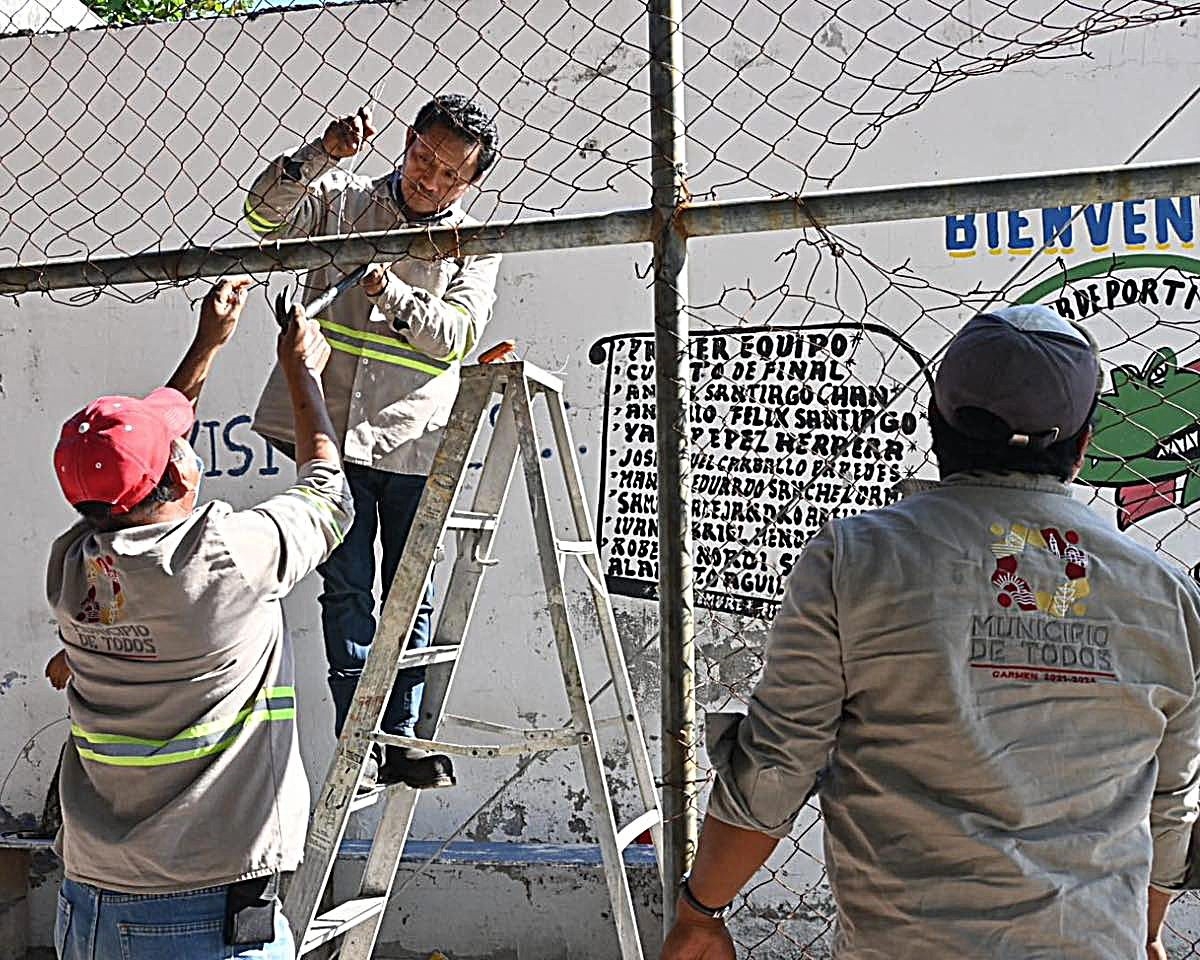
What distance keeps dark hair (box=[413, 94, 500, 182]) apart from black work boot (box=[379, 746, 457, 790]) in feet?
4.04

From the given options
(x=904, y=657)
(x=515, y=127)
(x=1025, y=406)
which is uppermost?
(x=515, y=127)

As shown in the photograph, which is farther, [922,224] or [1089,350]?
[922,224]

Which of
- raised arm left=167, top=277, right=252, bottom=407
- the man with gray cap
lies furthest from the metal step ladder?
the man with gray cap

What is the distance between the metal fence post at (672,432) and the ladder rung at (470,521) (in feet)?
1.80

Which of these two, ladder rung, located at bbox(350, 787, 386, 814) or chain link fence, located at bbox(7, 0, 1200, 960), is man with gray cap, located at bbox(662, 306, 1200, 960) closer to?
ladder rung, located at bbox(350, 787, 386, 814)

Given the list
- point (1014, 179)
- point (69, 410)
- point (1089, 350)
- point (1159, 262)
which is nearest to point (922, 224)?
point (1159, 262)

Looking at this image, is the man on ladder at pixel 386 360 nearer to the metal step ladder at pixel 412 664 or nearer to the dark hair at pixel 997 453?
the metal step ladder at pixel 412 664

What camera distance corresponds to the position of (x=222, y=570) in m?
2.11

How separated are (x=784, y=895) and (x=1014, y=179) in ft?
8.16

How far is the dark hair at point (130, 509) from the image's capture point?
2113 millimetres

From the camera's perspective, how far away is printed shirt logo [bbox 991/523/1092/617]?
5.49ft

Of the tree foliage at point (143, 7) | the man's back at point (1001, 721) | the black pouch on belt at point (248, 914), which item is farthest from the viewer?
the tree foliage at point (143, 7)

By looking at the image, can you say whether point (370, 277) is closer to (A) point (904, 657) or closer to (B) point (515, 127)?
(A) point (904, 657)

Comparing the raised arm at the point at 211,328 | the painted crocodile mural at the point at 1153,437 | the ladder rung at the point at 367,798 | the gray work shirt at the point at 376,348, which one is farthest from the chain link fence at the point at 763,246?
the ladder rung at the point at 367,798
